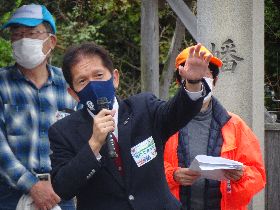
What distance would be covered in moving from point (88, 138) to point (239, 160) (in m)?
1.22

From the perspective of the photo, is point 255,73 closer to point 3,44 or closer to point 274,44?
point 3,44

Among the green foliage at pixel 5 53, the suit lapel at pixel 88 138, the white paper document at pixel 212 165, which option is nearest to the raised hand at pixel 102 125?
the suit lapel at pixel 88 138

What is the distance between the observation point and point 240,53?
20.8 feet

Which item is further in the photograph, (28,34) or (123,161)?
(28,34)

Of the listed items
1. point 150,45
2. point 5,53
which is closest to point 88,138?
point 150,45

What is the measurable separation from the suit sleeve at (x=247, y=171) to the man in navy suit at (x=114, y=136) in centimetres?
86

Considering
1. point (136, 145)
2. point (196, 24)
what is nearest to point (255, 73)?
point (196, 24)

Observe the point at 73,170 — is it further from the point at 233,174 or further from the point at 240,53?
the point at 240,53

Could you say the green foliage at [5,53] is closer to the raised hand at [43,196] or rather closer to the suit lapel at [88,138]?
the raised hand at [43,196]

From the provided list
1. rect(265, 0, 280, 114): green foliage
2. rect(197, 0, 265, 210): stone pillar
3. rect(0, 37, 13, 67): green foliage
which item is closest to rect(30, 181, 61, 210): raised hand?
rect(197, 0, 265, 210): stone pillar

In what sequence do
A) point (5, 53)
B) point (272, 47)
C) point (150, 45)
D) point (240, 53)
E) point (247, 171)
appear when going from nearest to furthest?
point (247, 171), point (240, 53), point (150, 45), point (5, 53), point (272, 47)

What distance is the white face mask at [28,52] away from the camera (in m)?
4.00

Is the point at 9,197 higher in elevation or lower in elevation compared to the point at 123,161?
lower

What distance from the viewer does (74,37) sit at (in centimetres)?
1472
